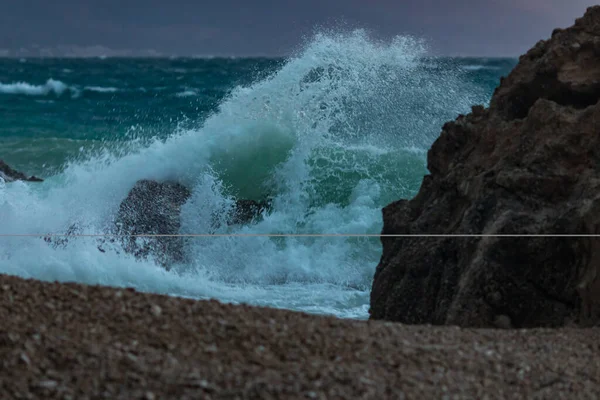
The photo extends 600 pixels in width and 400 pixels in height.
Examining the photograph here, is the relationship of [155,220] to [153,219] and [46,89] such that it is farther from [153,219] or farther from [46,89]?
[46,89]

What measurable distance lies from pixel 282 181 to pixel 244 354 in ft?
24.2

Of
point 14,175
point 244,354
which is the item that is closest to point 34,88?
point 14,175

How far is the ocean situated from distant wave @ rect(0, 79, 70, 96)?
21674 millimetres

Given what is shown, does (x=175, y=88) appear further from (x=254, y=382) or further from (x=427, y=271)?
(x=254, y=382)

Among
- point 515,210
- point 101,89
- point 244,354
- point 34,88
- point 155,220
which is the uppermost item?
point 101,89

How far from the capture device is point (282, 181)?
33.1ft

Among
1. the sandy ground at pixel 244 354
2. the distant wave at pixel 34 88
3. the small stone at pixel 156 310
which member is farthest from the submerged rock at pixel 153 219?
the distant wave at pixel 34 88

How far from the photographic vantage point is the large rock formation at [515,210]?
407 centimetres

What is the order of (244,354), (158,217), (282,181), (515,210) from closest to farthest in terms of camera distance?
(244,354) < (515,210) < (158,217) < (282,181)

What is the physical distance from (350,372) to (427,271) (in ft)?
7.03

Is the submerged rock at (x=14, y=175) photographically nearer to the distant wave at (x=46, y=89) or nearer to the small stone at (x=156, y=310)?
the small stone at (x=156, y=310)

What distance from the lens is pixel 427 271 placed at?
4711mm

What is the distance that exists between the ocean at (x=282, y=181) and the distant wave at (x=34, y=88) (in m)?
21.7

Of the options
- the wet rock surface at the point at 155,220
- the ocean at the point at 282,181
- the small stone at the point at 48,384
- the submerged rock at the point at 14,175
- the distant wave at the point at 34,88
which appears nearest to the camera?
the small stone at the point at 48,384
